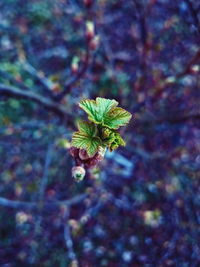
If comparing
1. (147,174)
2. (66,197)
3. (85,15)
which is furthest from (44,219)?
(85,15)

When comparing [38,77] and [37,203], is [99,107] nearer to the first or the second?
[37,203]

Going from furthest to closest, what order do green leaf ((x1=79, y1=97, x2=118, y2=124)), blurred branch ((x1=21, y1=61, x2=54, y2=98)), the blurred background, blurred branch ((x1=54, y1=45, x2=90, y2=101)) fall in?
blurred branch ((x1=21, y1=61, x2=54, y2=98)) → the blurred background → blurred branch ((x1=54, y1=45, x2=90, y2=101)) → green leaf ((x1=79, y1=97, x2=118, y2=124))

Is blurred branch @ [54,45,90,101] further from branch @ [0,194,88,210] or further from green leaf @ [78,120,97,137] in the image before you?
green leaf @ [78,120,97,137]

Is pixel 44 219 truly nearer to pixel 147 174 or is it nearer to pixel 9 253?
pixel 9 253

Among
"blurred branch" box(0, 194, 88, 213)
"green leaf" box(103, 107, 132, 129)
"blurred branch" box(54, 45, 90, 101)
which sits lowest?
"green leaf" box(103, 107, 132, 129)

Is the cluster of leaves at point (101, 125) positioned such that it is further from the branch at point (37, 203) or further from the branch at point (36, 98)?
the branch at point (37, 203)

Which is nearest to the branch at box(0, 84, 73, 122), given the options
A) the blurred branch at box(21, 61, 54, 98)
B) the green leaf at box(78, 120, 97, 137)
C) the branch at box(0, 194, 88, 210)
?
the blurred branch at box(21, 61, 54, 98)

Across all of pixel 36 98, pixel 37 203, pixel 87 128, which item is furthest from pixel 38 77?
pixel 87 128
